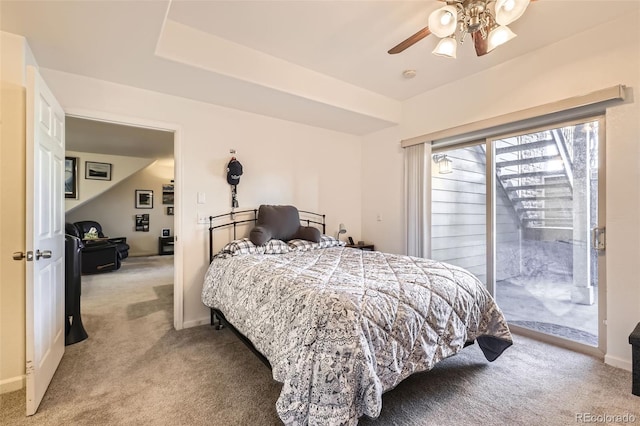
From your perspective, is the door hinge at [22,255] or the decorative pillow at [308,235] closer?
the door hinge at [22,255]

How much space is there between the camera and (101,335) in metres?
2.91

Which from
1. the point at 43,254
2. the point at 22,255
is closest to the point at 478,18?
the point at 43,254

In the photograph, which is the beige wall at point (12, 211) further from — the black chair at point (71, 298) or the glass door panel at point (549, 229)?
the glass door panel at point (549, 229)

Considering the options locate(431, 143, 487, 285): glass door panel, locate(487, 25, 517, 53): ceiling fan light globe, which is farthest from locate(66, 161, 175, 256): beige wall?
locate(487, 25, 517, 53): ceiling fan light globe

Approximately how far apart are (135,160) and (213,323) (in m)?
5.61

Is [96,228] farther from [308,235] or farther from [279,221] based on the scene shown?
[308,235]

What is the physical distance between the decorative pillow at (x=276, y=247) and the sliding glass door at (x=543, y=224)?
2.20 meters

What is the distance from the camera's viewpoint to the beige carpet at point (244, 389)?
5.63ft

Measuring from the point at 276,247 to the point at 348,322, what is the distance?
1.81m

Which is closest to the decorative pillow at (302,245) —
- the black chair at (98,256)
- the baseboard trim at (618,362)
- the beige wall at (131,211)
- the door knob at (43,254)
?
the door knob at (43,254)

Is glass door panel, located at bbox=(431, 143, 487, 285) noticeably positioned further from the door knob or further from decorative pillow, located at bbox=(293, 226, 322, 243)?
the door knob

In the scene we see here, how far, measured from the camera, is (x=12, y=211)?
79.9 inches

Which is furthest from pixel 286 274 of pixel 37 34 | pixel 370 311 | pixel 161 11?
pixel 37 34

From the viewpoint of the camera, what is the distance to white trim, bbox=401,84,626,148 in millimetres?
2301
